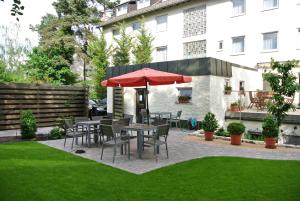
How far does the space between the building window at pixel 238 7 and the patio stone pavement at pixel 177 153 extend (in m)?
15.5

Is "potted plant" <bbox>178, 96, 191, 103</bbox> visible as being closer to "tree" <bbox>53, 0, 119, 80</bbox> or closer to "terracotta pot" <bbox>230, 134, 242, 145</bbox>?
"terracotta pot" <bbox>230, 134, 242, 145</bbox>

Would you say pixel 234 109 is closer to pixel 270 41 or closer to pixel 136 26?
pixel 270 41

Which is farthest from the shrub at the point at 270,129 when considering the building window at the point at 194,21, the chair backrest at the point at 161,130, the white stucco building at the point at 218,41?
the building window at the point at 194,21

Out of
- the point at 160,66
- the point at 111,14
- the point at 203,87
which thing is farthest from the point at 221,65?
the point at 111,14

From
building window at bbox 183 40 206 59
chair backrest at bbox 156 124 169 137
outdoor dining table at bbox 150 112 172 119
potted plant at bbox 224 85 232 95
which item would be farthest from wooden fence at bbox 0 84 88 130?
building window at bbox 183 40 206 59

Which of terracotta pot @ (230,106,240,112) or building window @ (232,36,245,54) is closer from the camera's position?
terracotta pot @ (230,106,240,112)

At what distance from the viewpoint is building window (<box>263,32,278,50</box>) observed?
22.1 m

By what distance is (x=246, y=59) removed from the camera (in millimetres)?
23641

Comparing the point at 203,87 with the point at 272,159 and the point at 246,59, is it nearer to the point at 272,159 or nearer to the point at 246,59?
the point at 272,159

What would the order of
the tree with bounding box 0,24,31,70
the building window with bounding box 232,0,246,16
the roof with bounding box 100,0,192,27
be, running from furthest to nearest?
the tree with bounding box 0,24,31,70 → the roof with bounding box 100,0,192,27 → the building window with bounding box 232,0,246,16

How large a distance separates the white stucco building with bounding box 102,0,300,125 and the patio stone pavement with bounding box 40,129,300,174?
466cm

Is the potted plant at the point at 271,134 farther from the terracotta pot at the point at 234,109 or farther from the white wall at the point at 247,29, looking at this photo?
the white wall at the point at 247,29

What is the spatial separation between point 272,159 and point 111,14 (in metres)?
40.9

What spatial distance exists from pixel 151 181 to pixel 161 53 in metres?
24.4
